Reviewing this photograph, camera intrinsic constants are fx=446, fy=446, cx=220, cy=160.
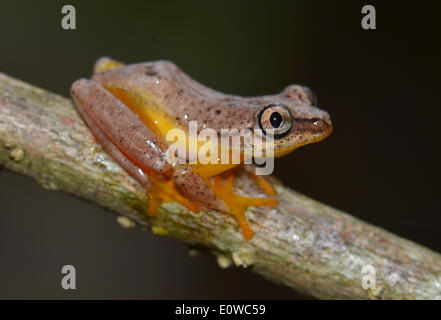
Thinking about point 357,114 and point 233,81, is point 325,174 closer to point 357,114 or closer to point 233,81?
point 357,114

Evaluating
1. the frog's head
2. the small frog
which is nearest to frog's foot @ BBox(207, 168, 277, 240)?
the small frog

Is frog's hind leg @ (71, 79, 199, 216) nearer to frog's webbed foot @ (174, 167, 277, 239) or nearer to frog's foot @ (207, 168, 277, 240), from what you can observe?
frog's webbed foot @ (174, 167, 277, 239)

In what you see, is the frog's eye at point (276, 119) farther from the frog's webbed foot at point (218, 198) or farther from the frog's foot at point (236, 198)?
the frog's webbed foot at point (218, 198)

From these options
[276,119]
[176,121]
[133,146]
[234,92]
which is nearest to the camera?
[133,146]

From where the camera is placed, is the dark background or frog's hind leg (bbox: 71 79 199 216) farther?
the dark background

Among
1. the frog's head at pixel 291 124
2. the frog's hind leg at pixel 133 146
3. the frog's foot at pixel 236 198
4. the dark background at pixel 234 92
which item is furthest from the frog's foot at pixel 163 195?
the dark background at pixel 234 92

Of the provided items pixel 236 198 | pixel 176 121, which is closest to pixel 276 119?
pixel 236 198

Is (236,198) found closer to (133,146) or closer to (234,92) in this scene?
(133,146)
